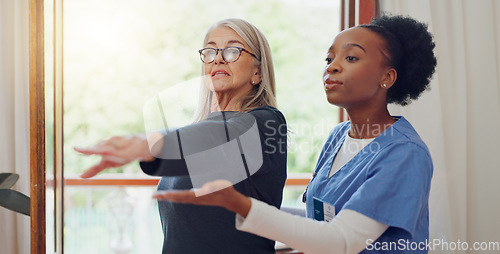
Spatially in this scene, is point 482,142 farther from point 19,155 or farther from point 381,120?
point 19,155

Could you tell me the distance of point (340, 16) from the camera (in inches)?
53.6

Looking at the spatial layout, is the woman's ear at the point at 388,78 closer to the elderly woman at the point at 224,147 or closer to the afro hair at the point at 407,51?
the afro hair at the point at 407,51

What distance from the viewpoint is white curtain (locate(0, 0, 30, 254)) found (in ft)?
4.14

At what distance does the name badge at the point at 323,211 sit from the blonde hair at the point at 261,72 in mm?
246

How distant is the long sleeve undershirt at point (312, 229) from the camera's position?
59 centimetres

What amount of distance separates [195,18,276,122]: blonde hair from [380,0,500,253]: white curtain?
0.68 meters

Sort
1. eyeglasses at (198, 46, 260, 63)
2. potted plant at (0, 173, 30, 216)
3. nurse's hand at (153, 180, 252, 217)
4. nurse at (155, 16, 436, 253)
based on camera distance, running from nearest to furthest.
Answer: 1. nurse's hand at (153, 180, 252, 217)
2. nurse at (155, 16, 436, 253)
3. eyeglasses at (198, 46, 260, 63)
4. potted plant at (0, 173, 30, 216)

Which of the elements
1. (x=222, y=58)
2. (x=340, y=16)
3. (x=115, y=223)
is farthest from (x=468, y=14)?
(x=115, y=223)

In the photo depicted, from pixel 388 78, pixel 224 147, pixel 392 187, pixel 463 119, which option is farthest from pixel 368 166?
pixel 463 119

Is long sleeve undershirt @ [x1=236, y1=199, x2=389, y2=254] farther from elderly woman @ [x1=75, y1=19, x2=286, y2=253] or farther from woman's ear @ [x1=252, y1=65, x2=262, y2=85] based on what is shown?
woman's ear @ [x1=252, y1=65, x2=262, y2=85]

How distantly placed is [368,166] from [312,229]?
217mm

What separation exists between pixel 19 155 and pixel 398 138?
1.15 m

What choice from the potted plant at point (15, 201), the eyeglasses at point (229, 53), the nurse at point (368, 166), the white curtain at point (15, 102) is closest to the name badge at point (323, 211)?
the nurse at point (368, 166)

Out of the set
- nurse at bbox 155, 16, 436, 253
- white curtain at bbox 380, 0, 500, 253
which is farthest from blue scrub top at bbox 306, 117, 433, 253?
white curtain at bbox 380, 0, 500, 253
